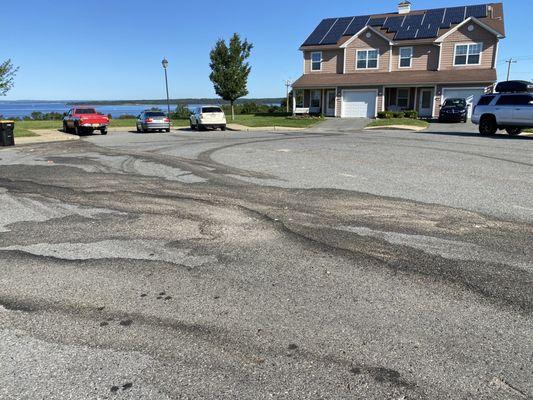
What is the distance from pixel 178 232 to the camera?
233 inches

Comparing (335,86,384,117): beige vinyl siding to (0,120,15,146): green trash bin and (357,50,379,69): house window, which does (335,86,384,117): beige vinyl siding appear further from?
(0,120,15,146): green trash bin

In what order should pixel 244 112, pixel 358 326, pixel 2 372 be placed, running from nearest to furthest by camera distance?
pixel 2 372 → pixel 358 326 → pixel 244 112

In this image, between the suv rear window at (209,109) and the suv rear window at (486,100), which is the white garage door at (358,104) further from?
the suv rear window at (486,100)

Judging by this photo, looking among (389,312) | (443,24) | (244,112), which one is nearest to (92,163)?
(389,312)

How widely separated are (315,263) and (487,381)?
2.19 metres

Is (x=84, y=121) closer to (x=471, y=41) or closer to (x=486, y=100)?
(x=486, y=100)

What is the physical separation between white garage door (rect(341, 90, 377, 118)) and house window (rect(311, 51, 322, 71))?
13.9 feet

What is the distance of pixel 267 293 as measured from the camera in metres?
4.05

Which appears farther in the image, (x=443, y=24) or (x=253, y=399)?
(x=443, y=24)

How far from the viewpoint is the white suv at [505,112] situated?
67.5 feet

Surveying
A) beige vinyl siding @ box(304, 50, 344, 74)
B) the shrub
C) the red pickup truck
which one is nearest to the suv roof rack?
the shrub

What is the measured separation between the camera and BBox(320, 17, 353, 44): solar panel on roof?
133 feet

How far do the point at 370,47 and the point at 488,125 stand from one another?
19.3 meters

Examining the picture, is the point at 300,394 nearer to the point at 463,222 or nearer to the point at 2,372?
the point at 2,372
